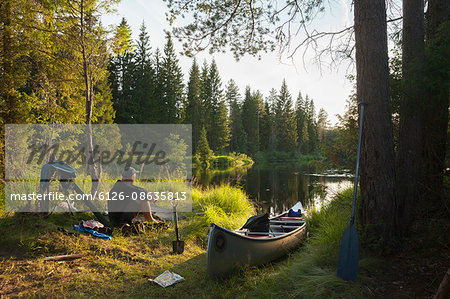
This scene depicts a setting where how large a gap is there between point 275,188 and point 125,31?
42.6 feet

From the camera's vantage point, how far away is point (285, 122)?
51.8 meters

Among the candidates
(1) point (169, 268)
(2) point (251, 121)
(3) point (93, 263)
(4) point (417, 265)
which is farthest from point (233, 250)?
(2) point (251, 121)

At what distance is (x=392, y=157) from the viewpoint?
3635 mm

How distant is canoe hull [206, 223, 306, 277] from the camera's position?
12.6ft

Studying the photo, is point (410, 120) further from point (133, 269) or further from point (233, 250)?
point (133, 269)

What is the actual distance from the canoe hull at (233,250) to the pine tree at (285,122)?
156 feet

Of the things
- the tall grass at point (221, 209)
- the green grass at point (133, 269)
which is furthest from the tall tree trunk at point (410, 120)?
the tall grass at point (221, 209)

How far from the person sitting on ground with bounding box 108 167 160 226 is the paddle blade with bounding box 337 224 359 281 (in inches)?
140

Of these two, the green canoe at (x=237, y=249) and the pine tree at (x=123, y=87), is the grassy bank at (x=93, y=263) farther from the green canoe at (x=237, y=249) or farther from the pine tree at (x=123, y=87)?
the pine tree at (x=123, y=87)

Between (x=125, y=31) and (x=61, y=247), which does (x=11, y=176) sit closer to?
(x=61, y=247)

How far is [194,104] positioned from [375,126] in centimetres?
3729

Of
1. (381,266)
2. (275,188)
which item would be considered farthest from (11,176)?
(275,188)

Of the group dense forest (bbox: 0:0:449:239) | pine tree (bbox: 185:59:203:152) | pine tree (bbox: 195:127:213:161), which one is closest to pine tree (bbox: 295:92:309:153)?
pine tree (bbox: 185:59:203:152)

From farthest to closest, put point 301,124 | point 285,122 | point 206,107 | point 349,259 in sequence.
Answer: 1. point 301,124
2. point 285,122
3. point 206,107
4. point 349,259
